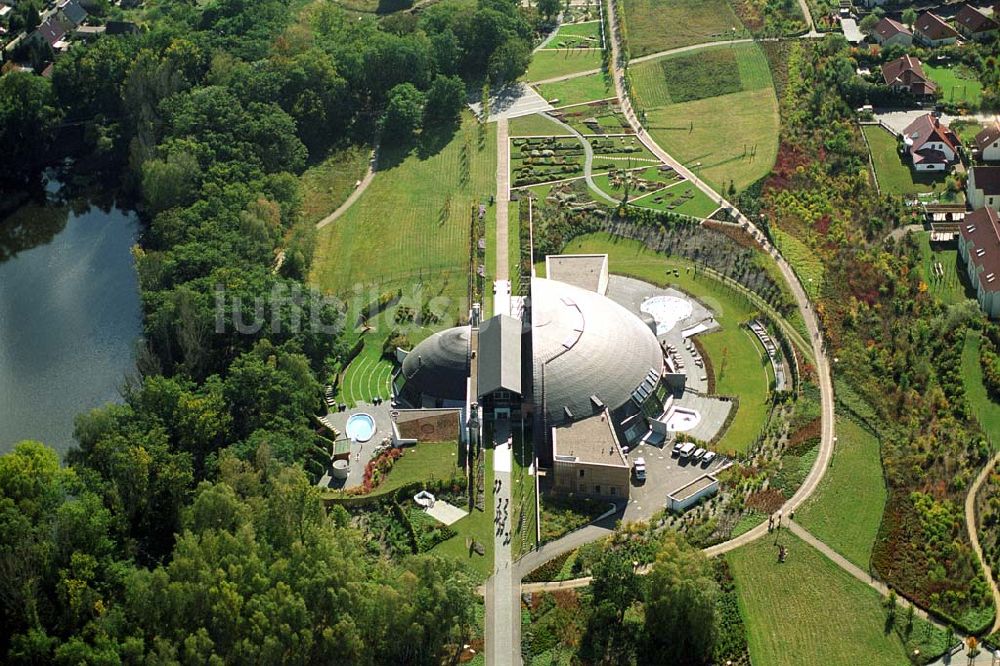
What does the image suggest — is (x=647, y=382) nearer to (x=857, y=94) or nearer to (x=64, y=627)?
(x=64, y=627)

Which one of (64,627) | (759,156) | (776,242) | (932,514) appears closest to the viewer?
(64,627)

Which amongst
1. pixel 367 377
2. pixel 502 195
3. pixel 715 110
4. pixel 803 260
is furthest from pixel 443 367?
pixel 715 110

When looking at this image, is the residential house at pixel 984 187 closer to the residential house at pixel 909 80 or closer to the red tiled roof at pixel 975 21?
the residential house at pixel 909 80

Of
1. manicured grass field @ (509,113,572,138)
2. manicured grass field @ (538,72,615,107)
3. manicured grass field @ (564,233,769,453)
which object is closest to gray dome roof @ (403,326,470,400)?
manicured grass field @ (564,233,769,453)

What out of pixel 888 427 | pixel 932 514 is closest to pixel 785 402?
pixel 888 427

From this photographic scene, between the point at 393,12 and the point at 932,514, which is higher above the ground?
the point at 393,12

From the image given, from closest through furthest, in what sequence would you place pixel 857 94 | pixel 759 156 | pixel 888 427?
pixel 888 427, pixel 759 156, pixel 857 94

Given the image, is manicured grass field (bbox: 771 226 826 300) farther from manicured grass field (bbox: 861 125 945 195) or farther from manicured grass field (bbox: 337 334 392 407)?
manicured grass field (bbox: 337 334 392 407)

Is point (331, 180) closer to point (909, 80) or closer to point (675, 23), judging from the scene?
point (675, 23)
